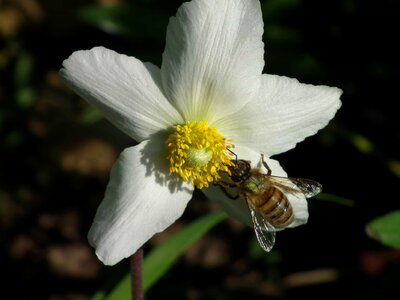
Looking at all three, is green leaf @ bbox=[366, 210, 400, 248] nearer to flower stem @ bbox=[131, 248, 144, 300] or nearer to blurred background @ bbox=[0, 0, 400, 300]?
blurred background @ bbox=[0, 0, 400, 300]

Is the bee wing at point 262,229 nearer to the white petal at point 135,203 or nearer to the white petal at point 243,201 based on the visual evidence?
the white petal at point 243,201

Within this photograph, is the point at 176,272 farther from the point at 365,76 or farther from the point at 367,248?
the point at 365,76

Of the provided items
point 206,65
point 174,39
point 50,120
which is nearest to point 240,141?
point 206,65

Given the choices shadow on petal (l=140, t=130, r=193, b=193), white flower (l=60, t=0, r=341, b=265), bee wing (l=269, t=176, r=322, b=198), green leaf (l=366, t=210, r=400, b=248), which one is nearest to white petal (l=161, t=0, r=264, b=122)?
white flower (l=60, t=0, r=341, b=265)

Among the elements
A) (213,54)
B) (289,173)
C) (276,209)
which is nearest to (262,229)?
(276,209)

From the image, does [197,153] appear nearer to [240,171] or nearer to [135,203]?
[240,171]

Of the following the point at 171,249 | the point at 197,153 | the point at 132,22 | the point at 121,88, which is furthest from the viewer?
the point at 132,22
